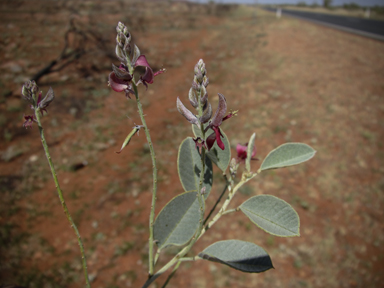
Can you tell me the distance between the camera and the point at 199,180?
0.60m

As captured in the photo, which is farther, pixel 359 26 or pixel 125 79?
pixel 359 26

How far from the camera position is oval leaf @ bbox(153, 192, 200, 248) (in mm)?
613

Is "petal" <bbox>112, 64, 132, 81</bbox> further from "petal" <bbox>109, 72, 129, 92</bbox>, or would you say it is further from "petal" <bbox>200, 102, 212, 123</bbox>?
"petal" <bbox>200, 102, 212, 123</bbox>

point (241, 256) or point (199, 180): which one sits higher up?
point (199, 180)

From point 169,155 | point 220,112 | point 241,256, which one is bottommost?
point 169,155

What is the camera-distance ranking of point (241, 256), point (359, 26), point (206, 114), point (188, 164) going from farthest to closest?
point (359, 26) → point (188, 164) → point (241, 256) → point (206, 114)

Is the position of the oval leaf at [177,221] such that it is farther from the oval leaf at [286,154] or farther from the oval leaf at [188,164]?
the oval leaf at [286,154]

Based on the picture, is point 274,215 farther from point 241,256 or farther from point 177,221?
point 177,221

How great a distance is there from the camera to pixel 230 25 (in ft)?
42.8

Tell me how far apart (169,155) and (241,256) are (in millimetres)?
3929

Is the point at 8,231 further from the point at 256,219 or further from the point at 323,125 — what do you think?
the point at 323,125

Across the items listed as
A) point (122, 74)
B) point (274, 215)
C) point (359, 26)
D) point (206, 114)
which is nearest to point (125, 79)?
point (122, 74)

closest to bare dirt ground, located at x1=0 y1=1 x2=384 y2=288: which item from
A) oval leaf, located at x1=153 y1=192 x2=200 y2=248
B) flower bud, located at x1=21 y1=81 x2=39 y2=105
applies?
oval leaf, located at x1=153 y1=192 x2=200 y2=248

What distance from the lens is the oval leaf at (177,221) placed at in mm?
613
